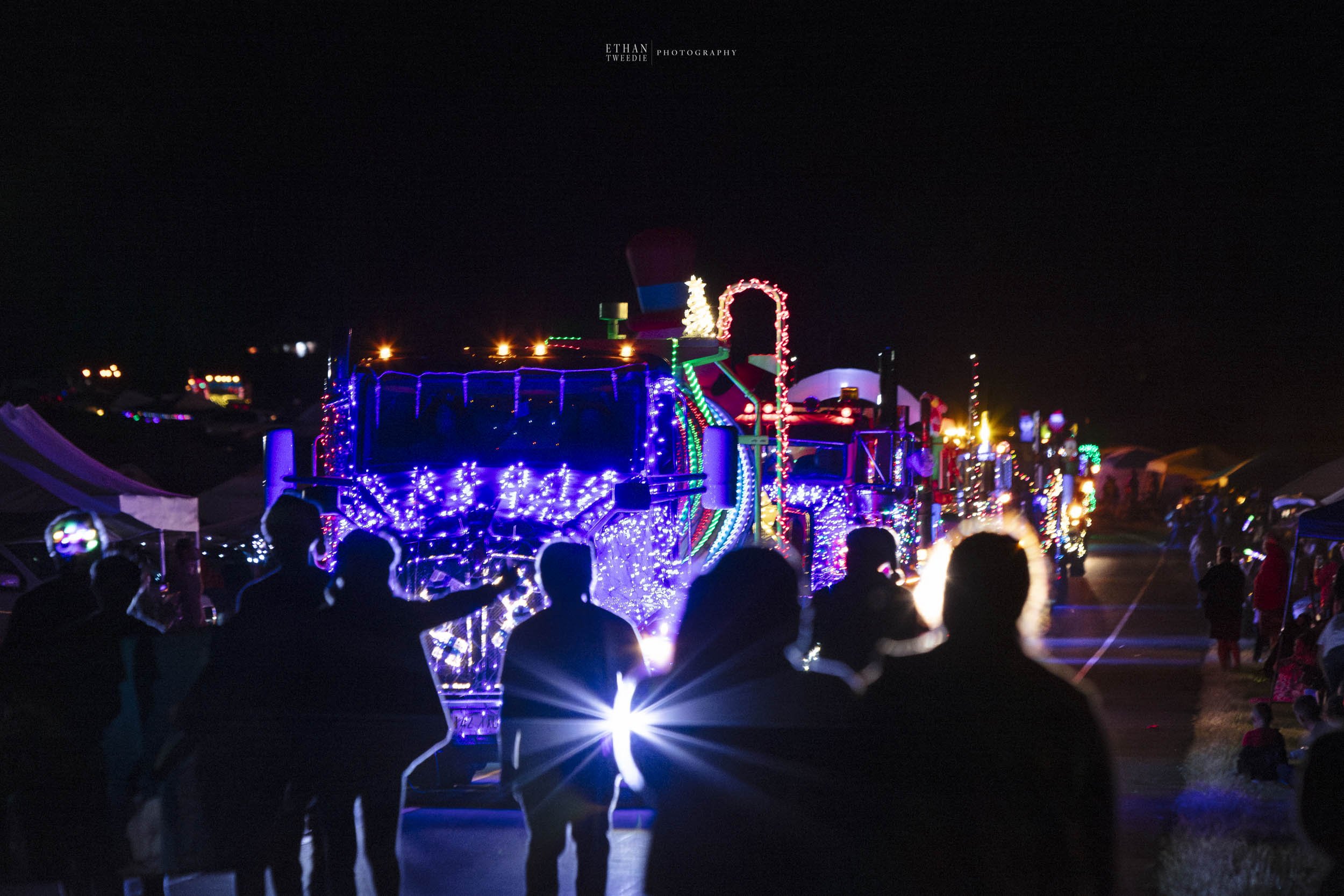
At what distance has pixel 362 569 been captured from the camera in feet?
17.0

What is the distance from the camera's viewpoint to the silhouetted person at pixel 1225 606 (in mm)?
15305

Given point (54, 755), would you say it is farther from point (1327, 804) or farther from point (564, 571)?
point (1327, 804)

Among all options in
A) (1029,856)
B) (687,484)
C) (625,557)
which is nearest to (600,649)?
(1029,856)

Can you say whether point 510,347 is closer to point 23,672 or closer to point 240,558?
point 23,672

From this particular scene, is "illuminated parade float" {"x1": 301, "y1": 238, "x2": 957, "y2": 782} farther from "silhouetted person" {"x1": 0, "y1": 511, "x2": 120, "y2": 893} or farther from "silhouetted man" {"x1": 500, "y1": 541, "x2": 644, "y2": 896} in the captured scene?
"silhouetted person" {"x1": 0, "y1": 511, "x2": 120, "y2": 893}

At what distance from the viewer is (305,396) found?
52500mm

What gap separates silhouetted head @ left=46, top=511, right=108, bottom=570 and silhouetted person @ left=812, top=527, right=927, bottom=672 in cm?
330

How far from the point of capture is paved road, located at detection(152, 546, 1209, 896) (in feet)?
22.2

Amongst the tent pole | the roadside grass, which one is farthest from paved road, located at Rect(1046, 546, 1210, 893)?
the tent pole

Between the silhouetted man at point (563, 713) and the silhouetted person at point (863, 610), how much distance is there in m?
1.01

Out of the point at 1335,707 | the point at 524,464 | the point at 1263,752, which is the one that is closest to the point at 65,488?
the point at 524,464

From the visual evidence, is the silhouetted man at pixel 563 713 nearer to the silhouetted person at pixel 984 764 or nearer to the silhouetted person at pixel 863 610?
the silhouetted person at pixel 863 610

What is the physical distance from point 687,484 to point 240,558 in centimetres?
1186

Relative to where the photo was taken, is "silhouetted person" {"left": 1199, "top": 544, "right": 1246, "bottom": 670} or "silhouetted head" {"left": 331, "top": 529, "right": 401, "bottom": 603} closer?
"silhouetted head" {"left": 331, "top": 529, "right": 401, "bottom": 603}
